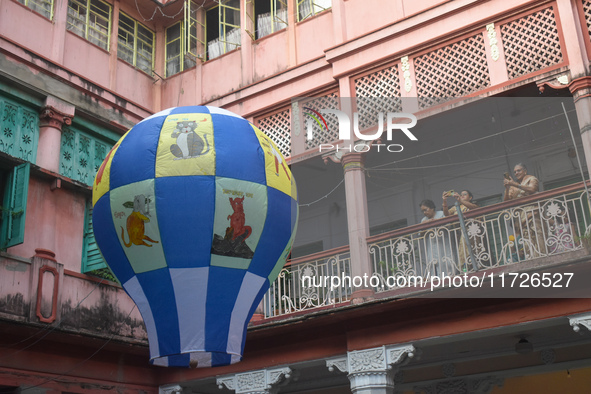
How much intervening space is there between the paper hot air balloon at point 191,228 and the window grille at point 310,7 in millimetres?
5220

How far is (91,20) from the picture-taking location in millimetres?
12969

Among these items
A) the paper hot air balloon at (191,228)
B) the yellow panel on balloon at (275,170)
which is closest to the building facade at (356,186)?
the yellow panel on balloon at (275,170)

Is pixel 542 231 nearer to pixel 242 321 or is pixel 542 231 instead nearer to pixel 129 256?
pixel 242 321

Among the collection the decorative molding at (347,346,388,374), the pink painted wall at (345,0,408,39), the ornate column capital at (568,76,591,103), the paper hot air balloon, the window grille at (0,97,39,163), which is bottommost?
the decorative molding at (347,346,388,374)

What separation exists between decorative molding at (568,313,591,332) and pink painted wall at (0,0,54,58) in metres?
8.94

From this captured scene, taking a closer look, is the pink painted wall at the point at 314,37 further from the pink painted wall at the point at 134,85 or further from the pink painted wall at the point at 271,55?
the pink painted wall at the point at 134,85

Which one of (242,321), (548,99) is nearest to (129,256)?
(242,321)

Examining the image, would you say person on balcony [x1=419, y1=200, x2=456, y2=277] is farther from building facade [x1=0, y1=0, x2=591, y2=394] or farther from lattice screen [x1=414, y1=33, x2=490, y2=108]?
lattice screen [x1=414, y1=33, x2=490, y2=108]

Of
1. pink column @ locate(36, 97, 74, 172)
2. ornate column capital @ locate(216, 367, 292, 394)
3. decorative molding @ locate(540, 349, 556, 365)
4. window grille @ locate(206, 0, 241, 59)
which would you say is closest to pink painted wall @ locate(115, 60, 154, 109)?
window grille @ locate(206, 0, 241, 59)

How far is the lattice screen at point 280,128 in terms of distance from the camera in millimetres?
11781

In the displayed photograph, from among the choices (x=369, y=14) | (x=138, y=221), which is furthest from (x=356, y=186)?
(x=138, y=221)

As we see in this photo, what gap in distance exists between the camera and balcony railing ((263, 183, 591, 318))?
8.69 metres

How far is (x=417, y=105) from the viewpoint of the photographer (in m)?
10.5

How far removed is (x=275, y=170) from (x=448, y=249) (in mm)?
3372
